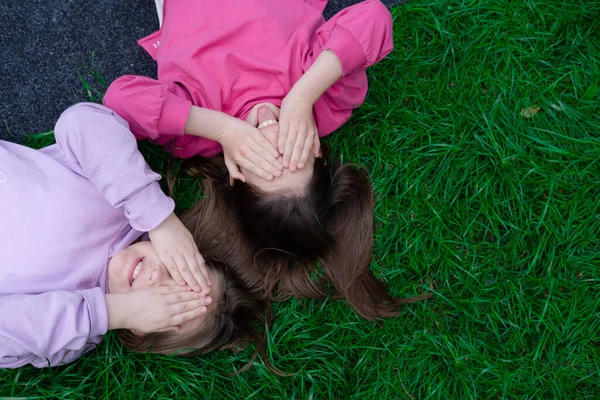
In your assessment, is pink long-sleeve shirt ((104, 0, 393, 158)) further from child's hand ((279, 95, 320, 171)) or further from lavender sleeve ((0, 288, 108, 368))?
lavender sleeve ((0, 288, 108, 368))

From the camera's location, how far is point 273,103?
2186mm

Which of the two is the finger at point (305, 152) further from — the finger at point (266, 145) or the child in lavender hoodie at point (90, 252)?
the child in lavender hoodie at point (90, 252)

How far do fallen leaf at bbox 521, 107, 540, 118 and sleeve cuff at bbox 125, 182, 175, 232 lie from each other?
1.69 metres

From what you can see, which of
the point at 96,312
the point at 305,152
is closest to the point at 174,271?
the point at 96,312

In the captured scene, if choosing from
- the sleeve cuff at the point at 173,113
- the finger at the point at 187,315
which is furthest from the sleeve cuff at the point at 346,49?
the finger at the point at 187,315

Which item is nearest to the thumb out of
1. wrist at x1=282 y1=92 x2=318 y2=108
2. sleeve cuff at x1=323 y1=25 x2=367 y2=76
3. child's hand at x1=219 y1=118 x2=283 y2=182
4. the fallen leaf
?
child's hand at x1=219 y1=118 x2=283 y2=182

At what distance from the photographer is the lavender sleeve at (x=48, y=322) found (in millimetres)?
1805

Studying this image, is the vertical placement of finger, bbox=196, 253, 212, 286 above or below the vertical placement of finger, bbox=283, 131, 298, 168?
below

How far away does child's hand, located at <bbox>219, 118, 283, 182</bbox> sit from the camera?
6.27ft

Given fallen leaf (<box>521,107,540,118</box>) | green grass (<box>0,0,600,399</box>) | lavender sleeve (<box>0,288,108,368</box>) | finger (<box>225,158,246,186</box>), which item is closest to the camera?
lavender sleeve (<box>0,288,108,368</box>)

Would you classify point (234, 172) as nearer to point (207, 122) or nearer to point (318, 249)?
point (207, 122)

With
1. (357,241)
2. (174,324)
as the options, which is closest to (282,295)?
(357,241)

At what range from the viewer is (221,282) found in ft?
6.97

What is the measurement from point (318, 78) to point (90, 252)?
1137 millimetres
